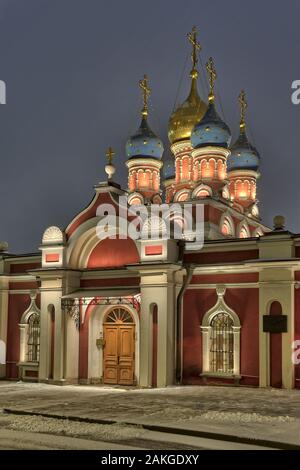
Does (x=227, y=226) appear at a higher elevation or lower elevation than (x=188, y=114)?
lower

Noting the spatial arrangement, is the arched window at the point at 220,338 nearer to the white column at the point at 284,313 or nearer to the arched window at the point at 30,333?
Result: the white column at the point at 284,313

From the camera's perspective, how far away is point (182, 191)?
23062 millimetres

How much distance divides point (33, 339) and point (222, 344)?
5950mm

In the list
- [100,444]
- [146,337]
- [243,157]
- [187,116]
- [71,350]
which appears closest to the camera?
[100,444]

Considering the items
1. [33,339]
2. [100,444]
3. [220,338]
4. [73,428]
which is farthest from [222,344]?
[100,444]

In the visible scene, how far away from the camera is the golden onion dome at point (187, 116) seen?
80.9 ft

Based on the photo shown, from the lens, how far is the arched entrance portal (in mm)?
16797

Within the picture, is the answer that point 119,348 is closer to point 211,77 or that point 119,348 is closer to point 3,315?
point 3,315

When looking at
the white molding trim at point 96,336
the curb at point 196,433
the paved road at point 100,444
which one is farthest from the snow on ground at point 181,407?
the white molding trim at point 96,336

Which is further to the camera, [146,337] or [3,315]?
[3,315]

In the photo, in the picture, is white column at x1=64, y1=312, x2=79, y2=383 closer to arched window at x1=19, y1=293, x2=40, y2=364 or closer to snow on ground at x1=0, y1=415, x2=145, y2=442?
arched window at x1=19, y1=293, x2=40, y2=364

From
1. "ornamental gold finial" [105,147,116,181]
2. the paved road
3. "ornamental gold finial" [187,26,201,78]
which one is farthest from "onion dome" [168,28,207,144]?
the paved road

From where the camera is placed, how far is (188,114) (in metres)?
24.8

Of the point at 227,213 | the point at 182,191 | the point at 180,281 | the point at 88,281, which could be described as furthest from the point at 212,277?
the point at 182,191
